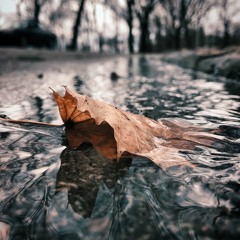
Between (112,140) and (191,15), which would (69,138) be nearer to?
(112,140)

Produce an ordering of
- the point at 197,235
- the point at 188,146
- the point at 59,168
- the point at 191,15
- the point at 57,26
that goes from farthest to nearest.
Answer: the point at 57,26 → the point at 191,15 → the point at 188,146 → the point at 59,168 → the point at 197,235

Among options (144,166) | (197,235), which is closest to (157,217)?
(197,235)

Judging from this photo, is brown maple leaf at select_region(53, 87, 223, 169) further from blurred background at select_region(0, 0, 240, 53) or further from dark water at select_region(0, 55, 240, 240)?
blurred background at select_region(0, 0, 240, 53)

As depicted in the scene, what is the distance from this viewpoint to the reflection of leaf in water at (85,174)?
65 cm

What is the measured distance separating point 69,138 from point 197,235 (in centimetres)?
61

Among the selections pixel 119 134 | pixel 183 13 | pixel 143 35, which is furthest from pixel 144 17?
pixel 119 134

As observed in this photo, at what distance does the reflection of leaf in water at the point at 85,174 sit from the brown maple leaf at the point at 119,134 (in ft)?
0.11

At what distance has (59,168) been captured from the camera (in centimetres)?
81

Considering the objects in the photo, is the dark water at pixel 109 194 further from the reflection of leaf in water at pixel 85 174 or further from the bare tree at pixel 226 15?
the bare tree at pixel 226 15

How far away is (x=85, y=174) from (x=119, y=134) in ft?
0.52

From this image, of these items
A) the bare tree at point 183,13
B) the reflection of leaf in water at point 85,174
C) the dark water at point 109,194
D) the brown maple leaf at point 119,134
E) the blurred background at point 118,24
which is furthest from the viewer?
the bare tree at point 183,13

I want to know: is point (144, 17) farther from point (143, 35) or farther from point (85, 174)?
point (85, 174)

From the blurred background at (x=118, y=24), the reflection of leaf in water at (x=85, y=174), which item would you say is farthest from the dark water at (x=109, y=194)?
the blurred background at (x=118, y=24)

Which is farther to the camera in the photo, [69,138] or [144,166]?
[69,138]
